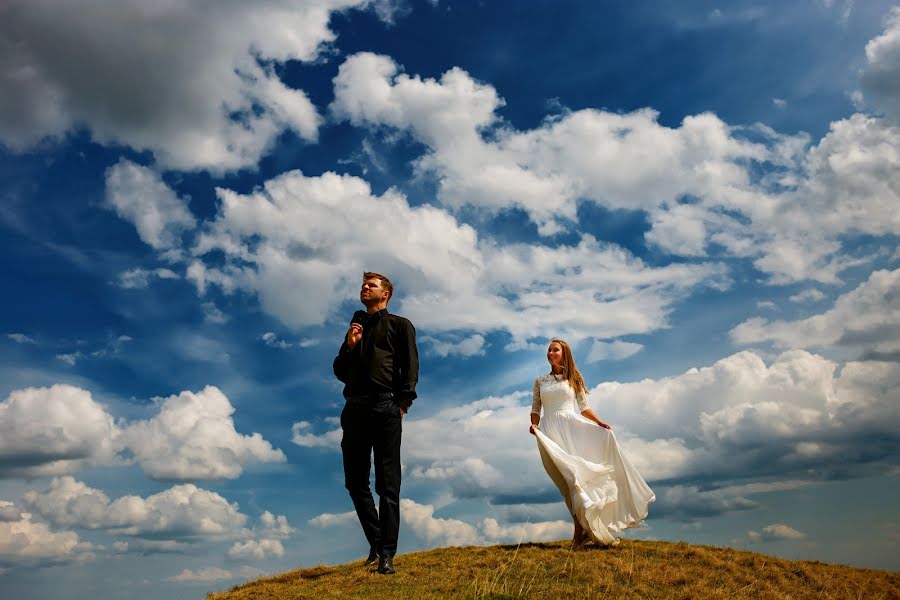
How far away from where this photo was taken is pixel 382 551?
31.3ft

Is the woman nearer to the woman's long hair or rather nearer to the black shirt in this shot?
the woman's long hair

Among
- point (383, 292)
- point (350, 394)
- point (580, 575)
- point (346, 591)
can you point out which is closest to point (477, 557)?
point (580, 575)

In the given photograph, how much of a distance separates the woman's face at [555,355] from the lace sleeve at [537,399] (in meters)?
0.47

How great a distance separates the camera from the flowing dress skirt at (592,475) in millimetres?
11727

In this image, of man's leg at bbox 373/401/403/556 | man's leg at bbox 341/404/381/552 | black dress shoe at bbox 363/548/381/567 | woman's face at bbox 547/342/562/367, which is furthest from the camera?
woman's face at bbox 547/342/562/367

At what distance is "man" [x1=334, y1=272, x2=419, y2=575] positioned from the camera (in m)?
9.48

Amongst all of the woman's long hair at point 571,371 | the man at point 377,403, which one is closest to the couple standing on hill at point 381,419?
the man at point 377,403

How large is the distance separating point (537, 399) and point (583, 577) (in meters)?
3.84

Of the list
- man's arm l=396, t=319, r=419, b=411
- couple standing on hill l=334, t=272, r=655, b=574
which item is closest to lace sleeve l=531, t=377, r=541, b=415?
couple standing on hill l=334, t=272, r=655, b=574

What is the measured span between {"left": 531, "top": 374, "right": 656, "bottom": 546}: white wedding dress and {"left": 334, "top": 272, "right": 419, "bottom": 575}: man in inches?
146

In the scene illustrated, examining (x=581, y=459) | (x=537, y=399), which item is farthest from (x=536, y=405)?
(x=581, y=459)

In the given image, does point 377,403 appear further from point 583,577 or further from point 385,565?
point 583,577

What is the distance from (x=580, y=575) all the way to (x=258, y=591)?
477 cm

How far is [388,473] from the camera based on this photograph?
947 cm
